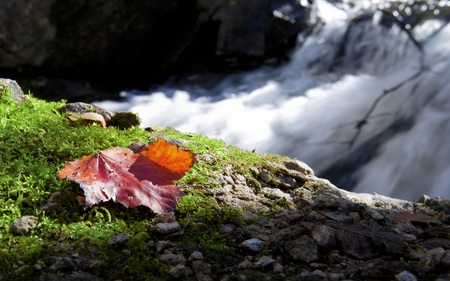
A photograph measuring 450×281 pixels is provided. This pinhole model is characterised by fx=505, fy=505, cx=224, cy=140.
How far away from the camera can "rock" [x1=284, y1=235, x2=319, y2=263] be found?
1.50 meters

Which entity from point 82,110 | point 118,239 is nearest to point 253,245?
point 118,239

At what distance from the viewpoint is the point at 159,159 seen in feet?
5.89

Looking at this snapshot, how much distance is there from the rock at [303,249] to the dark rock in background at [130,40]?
5.68m

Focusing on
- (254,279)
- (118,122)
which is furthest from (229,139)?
(254,279)

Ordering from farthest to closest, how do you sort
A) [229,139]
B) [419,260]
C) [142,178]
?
[229,139] → [142,178] → [419,260]

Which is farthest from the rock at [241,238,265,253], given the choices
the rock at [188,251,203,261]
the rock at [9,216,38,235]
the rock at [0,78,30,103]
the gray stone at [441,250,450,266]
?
the rock at [0,78,30,103]

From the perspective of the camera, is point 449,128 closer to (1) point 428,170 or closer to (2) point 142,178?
(1) point 428,170

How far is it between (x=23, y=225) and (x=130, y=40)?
231 inches

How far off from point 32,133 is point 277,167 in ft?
3.30

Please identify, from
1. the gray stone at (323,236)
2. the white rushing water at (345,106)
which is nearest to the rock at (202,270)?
the gray stone at (323,236)

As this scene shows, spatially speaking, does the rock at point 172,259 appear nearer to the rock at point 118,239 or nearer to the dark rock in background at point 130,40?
the rock at point 118,239

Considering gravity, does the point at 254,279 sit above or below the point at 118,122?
below

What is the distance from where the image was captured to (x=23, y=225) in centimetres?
147

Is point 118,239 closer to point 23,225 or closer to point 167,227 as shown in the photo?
point 167,227
